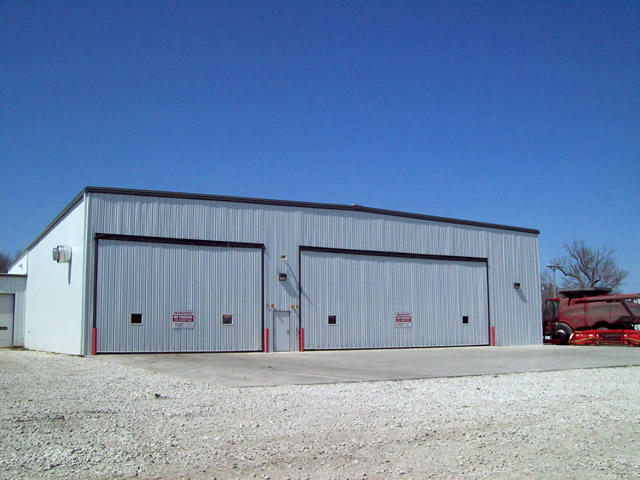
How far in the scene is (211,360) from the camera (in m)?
21.6

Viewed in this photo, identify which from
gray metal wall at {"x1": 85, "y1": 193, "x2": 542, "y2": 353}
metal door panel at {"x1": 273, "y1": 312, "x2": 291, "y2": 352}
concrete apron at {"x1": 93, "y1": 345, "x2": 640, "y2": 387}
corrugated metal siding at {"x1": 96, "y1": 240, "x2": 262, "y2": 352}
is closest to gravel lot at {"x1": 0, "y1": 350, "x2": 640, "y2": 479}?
concrete apron at {"x1": 93, "y1": 345, "x2": 640, "y2": 387}

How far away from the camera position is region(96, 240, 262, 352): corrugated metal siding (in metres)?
24.4

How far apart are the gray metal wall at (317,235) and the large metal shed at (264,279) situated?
0.06 meters

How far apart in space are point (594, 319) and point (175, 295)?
23.4 meters

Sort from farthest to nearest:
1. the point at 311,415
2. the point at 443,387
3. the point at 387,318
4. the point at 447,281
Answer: the point at 447,281
the point at 387,318
the point at 443,387
the point at 311,415

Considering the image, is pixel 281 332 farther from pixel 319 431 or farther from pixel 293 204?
pixel 319 431

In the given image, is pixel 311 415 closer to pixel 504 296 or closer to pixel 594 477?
pixel 594 477

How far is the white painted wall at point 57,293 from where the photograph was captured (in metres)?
24.8

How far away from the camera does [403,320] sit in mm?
30859

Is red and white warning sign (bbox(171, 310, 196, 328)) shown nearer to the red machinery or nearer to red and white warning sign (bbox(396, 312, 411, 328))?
red and white warning sign (bbox(396, 312, 411, 328))

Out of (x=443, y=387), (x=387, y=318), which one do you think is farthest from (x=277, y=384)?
(x=387, y=318)

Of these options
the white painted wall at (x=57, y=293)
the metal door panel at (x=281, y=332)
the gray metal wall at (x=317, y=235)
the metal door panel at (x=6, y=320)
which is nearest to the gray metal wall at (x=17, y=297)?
the metal door panel at (x=6, y=320)

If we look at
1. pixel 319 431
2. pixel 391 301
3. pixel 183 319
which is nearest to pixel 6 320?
pixel 183 319

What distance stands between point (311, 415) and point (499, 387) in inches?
226
